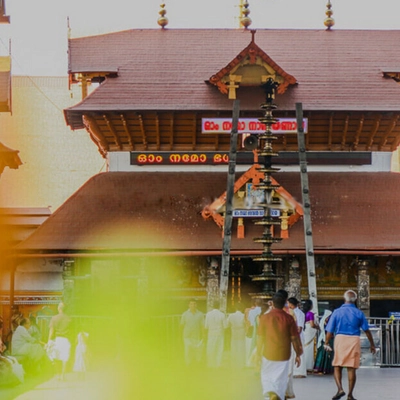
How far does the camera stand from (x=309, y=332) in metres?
25.9

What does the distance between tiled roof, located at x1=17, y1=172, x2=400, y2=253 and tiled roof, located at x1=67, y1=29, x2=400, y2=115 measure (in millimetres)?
2049

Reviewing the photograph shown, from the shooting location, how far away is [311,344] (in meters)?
25.9

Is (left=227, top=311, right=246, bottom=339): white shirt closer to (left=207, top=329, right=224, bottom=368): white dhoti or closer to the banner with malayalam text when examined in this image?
(left=207, top=329, right=224, bottom=368): white dhoti

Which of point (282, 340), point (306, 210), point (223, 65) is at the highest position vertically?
point (223, 65)

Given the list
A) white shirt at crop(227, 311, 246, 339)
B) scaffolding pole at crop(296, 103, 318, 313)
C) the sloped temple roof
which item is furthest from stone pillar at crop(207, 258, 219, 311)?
white shirt at crop(227, 311, 246, 339)

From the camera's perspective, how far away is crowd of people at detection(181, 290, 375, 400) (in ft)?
57.4

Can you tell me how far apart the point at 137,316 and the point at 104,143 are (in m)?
6.59

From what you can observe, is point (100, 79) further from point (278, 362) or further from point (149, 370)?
point (278, 362)

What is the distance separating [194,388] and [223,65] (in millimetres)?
17171

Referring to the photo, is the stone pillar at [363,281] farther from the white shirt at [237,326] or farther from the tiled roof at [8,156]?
the tiled roof at [8,156]

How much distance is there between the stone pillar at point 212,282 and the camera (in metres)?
33.9

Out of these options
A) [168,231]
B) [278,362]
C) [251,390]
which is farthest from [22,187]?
[278,362]

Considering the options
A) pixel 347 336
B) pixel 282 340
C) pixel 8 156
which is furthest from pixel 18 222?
pixel 282 340

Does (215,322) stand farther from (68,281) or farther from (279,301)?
(279,301)
